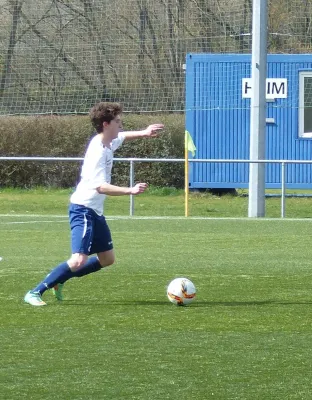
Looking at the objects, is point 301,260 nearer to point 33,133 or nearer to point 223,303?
point 223,303

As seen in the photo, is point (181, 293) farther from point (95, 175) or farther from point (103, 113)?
point (103, 113)

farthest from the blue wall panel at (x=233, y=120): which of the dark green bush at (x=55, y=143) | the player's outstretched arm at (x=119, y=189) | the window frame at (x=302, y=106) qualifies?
the player's outstretched arm at (x=119, y=189)

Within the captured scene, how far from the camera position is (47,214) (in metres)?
22.0

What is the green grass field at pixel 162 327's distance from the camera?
610 centimetres

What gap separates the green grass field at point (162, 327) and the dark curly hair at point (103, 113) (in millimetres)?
1536

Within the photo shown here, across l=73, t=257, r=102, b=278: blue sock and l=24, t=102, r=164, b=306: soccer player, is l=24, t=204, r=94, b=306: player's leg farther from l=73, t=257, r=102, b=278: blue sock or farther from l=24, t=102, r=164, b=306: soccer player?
l=73, t=257, r=102, b=278: blue sock

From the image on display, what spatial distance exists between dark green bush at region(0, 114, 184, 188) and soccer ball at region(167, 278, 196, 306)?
2030 centimetres

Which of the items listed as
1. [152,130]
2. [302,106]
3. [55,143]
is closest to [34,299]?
[152,130]

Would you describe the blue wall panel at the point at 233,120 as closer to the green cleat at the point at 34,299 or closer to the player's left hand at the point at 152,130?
the player's left hand at the point at 152,130

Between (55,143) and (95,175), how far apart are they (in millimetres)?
21253

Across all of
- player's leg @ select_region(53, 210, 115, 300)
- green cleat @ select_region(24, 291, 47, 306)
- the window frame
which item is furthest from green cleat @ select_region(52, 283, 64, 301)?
the window frame

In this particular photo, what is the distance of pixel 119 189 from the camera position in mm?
8680

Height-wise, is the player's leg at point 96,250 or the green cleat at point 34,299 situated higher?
the player's leg at point 96,250

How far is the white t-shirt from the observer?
895cm
